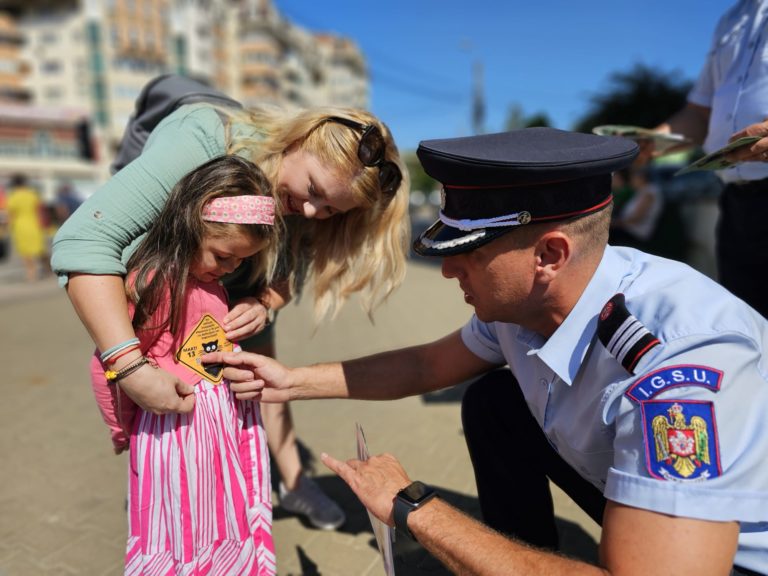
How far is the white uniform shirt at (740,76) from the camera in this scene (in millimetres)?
2062

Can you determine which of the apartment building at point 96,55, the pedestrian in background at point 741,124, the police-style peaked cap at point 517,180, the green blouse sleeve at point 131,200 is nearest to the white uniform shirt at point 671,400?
the police-style peaked cap at point 517,180

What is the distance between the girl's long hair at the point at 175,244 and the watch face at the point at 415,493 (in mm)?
801

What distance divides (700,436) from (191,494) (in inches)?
53.3

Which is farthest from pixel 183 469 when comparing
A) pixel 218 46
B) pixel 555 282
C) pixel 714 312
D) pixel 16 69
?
pixel 218 46

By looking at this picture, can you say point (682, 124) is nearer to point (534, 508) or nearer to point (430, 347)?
A: point (430, 347)

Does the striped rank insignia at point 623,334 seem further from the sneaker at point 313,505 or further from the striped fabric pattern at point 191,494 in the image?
the sneaker at point 313,505

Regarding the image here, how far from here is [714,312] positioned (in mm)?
1289

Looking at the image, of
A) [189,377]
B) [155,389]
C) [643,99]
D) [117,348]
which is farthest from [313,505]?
[643,99]

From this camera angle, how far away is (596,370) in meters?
1.41

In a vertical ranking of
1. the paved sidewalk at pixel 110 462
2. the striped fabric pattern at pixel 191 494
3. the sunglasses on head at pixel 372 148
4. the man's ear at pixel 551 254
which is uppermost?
the sunglasses on head at pixel 372 148

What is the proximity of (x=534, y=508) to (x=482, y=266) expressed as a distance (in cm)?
93

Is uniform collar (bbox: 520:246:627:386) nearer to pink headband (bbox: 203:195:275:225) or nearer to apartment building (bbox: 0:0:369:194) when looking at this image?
pink headband (bbox: 203:195:275:225)

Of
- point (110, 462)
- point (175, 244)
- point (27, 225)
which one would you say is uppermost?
point (175, 244)

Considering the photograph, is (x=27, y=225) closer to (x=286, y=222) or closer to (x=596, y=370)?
(x=286, y=222)
